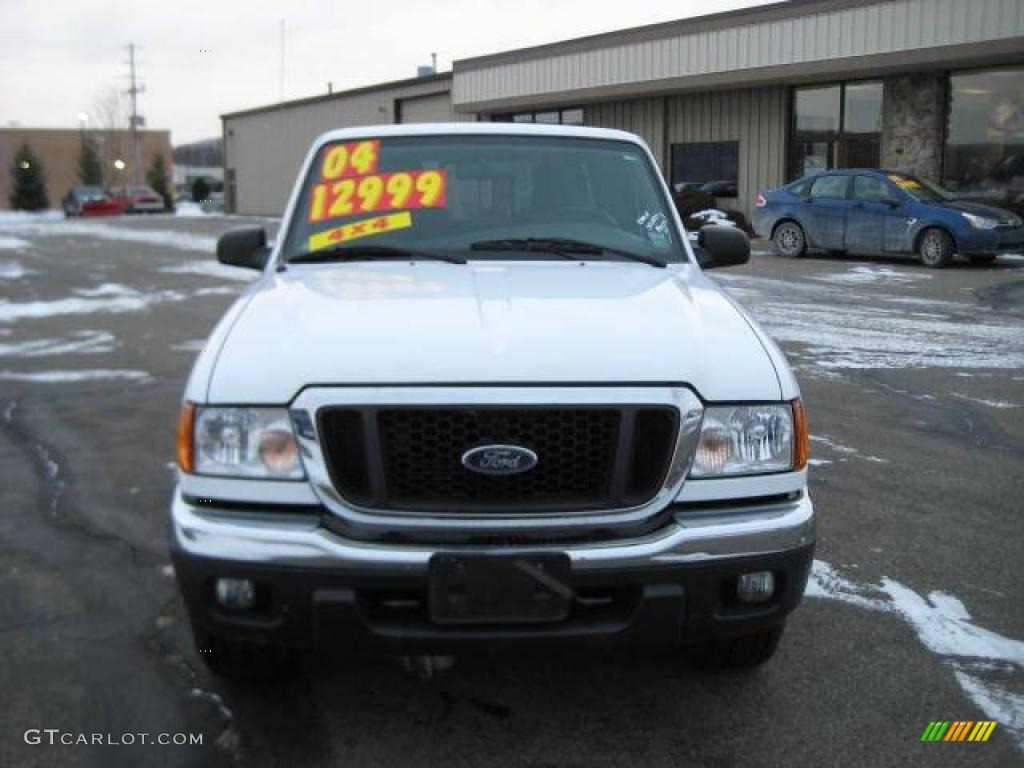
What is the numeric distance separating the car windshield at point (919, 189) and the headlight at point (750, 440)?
46.5ft

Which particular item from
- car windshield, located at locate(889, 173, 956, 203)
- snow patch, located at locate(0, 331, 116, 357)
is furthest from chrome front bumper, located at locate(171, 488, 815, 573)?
car windshield, located at locate(889, 173, 956, 203)

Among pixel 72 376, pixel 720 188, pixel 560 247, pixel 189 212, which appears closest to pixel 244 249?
pixel 560 247

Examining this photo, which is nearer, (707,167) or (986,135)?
(986,135)

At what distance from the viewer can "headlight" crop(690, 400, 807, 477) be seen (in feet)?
8.73

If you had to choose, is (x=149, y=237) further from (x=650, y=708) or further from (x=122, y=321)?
(x=650, y=708)

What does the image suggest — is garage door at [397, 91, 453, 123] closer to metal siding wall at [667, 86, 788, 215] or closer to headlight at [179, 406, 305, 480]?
metal siding wall at [667, 86, 788, 215]

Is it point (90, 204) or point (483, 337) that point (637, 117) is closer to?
point (483, 337)

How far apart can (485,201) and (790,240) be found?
1490cm

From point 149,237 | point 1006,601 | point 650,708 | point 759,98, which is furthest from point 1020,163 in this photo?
point 149,237

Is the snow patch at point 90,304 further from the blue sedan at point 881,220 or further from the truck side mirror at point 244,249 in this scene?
the blue sedan at point 881,220

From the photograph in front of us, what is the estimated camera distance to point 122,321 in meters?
11.0

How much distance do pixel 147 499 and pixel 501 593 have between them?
2.98m

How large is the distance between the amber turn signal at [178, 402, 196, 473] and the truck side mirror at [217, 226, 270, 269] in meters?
1.56

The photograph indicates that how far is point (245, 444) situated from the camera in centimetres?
264
